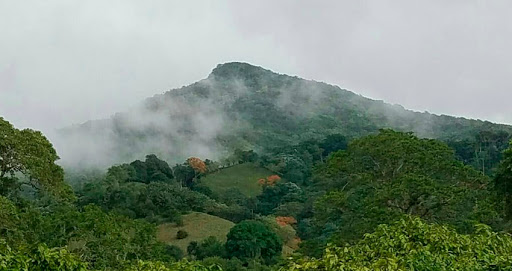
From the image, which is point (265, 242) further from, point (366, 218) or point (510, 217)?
point (510, 217)

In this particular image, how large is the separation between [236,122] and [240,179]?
28.2 metres

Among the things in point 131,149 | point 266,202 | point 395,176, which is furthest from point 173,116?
point 395,176

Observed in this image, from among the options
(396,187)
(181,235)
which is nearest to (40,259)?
(396,187)

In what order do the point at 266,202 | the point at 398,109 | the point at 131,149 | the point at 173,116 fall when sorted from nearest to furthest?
the point at 266,202, the point at 131,149, the point at 173,116, the point at 398,109

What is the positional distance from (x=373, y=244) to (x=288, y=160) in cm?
5027

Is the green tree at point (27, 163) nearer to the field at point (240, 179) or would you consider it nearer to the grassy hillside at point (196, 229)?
the grassy hillside at point (196, 229)

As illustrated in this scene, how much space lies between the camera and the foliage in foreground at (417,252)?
7184 mm

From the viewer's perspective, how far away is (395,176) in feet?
68.6

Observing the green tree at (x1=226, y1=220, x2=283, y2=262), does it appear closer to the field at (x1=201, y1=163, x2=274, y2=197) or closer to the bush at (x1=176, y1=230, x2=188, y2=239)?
the bush at (x1=176, y1=230, x2=188, y2=239)

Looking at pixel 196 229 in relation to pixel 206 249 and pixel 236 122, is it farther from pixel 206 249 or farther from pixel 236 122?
pixel 236 122

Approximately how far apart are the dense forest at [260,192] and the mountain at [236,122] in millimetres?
336

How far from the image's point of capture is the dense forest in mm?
8906

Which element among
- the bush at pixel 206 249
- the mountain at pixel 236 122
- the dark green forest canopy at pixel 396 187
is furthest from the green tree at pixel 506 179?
the mountain at pixel 236 122

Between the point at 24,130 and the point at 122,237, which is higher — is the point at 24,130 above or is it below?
above
